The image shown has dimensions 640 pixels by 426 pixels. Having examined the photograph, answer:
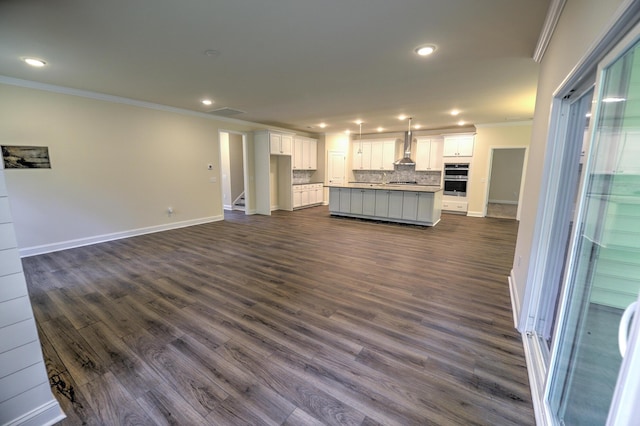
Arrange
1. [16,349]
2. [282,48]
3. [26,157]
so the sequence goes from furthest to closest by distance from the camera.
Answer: [26,157] → [282,48] → [16,349]

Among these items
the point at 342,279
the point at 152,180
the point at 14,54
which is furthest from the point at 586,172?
the point at 152,180

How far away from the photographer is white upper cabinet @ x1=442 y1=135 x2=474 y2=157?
7883 mm

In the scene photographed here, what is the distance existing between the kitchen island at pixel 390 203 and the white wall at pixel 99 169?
3.75 metres

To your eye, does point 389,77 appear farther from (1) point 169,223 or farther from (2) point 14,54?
(1) point 169,223

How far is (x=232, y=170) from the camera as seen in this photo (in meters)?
9.11

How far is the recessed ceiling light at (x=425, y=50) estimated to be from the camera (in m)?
2.83

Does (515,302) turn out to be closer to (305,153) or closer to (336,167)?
(305,153)

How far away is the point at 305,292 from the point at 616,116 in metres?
2.86

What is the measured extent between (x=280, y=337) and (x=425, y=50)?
3.30 metres

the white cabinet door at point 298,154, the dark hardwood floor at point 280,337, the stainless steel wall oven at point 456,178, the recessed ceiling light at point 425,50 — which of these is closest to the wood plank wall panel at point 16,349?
the dark hardwood floor at point 280,337

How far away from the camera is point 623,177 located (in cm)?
117

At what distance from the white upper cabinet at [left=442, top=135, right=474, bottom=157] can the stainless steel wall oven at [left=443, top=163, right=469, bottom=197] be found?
1.08ft

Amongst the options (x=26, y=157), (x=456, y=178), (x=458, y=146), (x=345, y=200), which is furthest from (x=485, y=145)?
(x=26, y=157)

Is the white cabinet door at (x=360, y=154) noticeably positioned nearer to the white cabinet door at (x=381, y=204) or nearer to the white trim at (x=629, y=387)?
the white cabinet door at (x=381, y=204)
